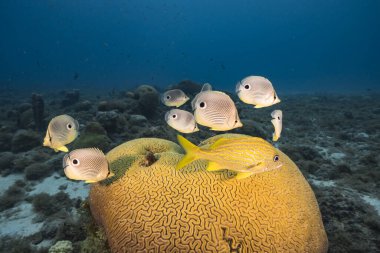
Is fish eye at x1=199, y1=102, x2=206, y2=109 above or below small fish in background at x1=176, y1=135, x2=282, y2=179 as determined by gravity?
above

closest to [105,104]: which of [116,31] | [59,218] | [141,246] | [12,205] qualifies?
[12,205]

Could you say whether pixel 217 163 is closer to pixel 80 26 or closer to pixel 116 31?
pixel 80 26

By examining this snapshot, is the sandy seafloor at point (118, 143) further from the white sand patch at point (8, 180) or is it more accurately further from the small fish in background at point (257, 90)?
the small fish in background at point (257, 90)

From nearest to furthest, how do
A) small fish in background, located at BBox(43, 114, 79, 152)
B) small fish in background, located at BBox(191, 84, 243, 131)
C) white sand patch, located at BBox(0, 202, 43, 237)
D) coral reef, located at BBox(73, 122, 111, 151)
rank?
small fish in background, located at BBox(191, 84, 243, 131), small fish in background, located at BBox(43, 114, 79, 152), white sand patch, located at BBox(0, 202, 43, 237), coral reef, located at BBox(73, 122, 111, 151)

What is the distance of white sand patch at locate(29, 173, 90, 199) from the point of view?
277 inches

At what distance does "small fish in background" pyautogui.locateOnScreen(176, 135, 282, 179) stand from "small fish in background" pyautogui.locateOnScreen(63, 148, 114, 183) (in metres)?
1.14

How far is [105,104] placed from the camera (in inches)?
499

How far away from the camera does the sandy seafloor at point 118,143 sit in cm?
496

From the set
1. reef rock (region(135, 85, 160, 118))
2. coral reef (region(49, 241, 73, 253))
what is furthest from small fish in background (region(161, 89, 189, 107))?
reef rock (region(135, 85, 160, 118))

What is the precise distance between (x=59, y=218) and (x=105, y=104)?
25.4 ft

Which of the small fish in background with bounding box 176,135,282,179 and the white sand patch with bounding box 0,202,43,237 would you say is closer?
the small fish in background with bounding box 176,135,282,179

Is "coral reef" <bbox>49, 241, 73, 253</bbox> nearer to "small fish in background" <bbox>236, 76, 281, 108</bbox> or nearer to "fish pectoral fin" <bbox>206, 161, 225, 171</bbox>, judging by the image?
"fish pectoral fin" <bbox>206, 161, 225, 171</bbox>

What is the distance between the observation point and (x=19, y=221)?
237 inches

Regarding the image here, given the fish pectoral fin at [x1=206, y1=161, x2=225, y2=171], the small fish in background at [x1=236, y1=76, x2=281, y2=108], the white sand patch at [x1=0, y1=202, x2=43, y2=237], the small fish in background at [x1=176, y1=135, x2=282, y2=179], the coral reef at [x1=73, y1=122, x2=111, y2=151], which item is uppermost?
the small fish in background at [x1=236, y1=76, x2=281, y2=108]
